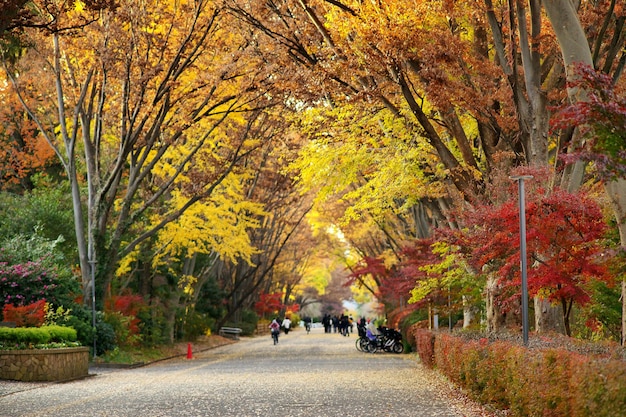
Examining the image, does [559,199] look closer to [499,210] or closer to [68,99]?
[499,210]

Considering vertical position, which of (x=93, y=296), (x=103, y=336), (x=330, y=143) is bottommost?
(x=103, y=336)

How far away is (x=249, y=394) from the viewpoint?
54.4 feet

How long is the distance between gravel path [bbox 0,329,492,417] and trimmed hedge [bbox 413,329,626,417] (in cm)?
52

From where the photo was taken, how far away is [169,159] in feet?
113

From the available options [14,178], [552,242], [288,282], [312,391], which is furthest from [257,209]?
[288,282]

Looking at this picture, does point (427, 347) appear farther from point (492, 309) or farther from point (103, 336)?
point (103, 336)

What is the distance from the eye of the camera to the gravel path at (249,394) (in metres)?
13.7

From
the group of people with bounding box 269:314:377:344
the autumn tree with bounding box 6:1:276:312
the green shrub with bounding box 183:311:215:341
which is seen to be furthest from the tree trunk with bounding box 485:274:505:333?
the green shrub with bounding box 183:311:215:341

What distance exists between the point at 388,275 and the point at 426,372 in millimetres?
21270

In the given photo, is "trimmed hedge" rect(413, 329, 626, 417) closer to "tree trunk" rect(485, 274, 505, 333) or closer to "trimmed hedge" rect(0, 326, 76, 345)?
"tree trunk" rect(485, 274, 505, 333)

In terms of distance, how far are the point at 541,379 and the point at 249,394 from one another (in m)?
8.10

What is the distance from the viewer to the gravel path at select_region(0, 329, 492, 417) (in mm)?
13668

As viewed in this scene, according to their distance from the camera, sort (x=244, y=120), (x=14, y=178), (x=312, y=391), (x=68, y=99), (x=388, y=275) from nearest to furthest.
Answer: (x=312, y=391) → (x=68, y=99) → (x=244, y=120) → (x=14, y=178) → (x=388, y=275)

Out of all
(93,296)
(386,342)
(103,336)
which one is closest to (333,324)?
(386,342)
